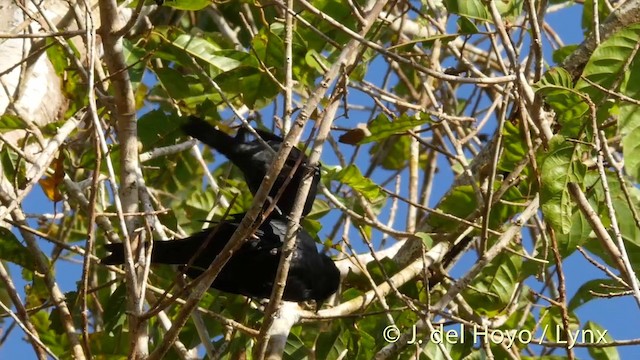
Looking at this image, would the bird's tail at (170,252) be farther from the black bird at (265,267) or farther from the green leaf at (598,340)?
the green leaf at (598,340)

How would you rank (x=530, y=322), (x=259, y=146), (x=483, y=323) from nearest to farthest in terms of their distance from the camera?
1. (x=483, y=323)
2. (x=259, y=146)
3. (x=530, y=322)

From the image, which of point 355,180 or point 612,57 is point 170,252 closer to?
point 355,180

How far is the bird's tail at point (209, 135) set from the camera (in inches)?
128

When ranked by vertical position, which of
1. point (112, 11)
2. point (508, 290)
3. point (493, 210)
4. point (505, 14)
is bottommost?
point (508, 290)

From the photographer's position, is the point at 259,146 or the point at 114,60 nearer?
the point at 114,60

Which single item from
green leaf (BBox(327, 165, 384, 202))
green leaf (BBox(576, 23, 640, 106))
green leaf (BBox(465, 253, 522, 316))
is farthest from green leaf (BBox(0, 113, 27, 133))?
green leaf (BBox(576, 23, 640, 106))

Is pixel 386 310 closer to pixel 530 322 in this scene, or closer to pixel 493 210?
pixel 493 210

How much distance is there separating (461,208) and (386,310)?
2.26 ft

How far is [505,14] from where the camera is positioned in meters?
3.37

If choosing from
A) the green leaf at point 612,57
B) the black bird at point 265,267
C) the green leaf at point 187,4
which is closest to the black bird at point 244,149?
the black bird at point 265,267

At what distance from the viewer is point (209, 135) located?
10.7ft

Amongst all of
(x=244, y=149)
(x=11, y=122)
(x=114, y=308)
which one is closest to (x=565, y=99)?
(x=244, y=149)

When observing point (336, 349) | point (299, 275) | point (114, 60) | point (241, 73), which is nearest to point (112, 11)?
point (114, 60)

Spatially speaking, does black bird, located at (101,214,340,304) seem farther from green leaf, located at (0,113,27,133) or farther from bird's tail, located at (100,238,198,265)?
green leaf, located at (0,113,27,133)
